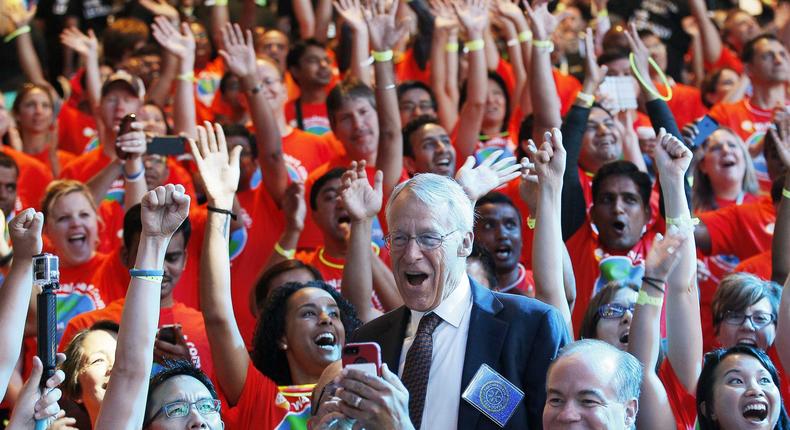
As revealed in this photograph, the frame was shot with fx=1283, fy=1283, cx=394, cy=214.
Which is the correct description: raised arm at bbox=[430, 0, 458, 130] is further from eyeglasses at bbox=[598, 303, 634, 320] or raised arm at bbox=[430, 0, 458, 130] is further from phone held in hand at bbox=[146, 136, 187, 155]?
eyeglasses at bbox=[598, 303, 634, 320]

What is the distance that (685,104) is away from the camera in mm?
8242

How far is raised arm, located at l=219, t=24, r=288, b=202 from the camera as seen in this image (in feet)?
20.7

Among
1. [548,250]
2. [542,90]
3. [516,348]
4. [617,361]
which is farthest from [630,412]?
[542,90]

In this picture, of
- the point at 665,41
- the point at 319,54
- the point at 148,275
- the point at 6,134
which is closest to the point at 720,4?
the point at 665,41

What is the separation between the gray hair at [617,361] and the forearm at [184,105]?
145 inches

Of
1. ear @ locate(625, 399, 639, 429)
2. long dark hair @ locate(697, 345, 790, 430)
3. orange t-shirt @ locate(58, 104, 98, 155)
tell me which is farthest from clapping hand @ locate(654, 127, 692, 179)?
orange t-shirt @ locate(58, 104, 98, 155)

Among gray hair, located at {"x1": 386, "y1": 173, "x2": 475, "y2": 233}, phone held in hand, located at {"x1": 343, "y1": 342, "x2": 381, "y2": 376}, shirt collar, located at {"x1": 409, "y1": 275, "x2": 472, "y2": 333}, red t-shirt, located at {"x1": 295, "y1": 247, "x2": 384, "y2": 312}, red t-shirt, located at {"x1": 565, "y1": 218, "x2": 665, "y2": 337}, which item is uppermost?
gray hair, located at {"x1": 386, "y1": 173, "x2": 475, "y2": 233}

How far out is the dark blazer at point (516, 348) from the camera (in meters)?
3.28

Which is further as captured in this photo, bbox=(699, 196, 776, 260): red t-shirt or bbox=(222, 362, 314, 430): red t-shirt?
bbox=(699, 196, 776, 260): red t-shirt

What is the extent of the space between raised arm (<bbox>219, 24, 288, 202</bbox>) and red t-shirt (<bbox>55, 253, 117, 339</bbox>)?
103 cm

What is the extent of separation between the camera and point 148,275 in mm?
3369

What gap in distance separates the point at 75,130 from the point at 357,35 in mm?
2275

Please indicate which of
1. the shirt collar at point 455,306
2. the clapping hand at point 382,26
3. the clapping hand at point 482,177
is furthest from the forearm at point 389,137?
the shirt collar at point 455,306

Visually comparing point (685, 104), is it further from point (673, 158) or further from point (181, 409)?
point (181, 409)
